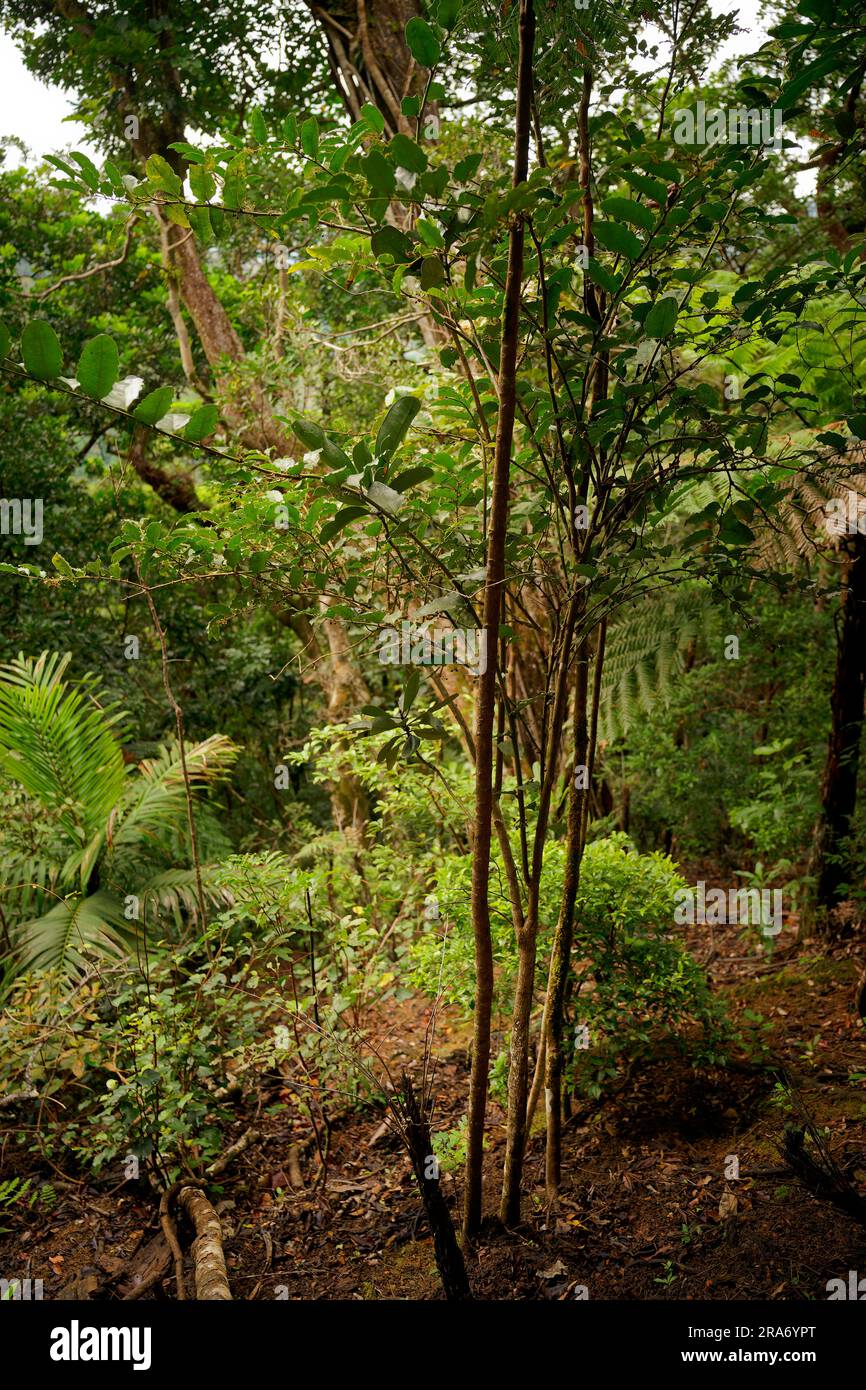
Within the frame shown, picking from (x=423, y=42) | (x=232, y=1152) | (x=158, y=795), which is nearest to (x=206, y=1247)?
(x=232, y=1152)

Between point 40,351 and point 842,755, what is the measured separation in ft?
9.82

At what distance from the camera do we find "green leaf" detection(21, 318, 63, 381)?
1.12 meters

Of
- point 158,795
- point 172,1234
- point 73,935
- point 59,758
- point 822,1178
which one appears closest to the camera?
point 822,1178

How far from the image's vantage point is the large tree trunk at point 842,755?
10.6ft

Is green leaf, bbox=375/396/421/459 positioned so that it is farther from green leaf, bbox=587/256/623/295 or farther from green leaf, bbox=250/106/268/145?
green leaf, bbox=250/106/268/145

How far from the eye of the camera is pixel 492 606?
5.04ft

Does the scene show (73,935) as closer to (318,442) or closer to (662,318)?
(318,442)

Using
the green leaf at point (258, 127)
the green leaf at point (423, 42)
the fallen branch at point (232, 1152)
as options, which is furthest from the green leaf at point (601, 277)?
the fallen branch at point (232, 1152)

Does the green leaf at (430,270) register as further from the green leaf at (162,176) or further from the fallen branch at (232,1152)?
the fallen branch at (232,1152)

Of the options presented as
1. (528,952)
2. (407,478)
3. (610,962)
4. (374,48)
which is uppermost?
(374,48)

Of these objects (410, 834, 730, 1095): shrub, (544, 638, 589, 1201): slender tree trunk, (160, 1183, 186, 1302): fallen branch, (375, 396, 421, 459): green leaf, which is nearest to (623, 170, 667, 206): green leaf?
(375, 396, 421, 459): green leaf

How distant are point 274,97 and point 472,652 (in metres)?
5.36
